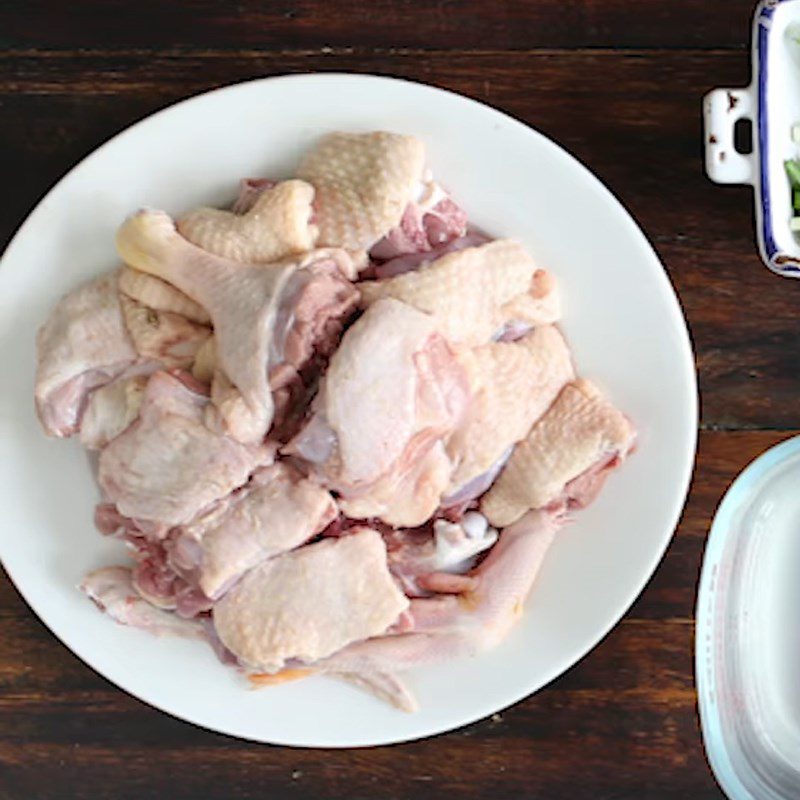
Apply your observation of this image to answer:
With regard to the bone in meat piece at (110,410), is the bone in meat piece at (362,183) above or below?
above

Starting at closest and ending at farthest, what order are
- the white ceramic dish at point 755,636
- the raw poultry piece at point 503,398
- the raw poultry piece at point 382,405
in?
1. the raw poultry piece at point 382,405
2. the raw poultry piece at point 503,398
3. the white ceramic dish at point 755,636

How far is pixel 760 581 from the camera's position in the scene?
166 centimetres

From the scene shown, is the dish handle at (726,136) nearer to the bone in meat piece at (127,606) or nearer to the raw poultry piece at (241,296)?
the raw poultry piece at (241,296)

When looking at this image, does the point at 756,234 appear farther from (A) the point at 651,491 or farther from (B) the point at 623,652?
(B) the point at 623,652

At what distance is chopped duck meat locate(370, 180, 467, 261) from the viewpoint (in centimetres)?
141

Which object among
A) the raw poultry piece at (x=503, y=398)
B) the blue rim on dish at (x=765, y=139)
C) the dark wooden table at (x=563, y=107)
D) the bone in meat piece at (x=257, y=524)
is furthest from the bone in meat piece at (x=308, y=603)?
the blue rim on dish at (x=765, y=139)

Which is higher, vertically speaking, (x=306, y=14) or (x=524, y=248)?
(x=306, y=14)

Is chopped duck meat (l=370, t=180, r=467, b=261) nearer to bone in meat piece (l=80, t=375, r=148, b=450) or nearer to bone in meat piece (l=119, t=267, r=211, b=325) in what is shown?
bone in meat piece (l=119, t=267, r=211, b=325)

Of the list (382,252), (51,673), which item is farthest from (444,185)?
(51,673)

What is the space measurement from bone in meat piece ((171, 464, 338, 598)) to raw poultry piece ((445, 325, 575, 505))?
162 mm

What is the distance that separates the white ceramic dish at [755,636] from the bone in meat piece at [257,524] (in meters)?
0.53

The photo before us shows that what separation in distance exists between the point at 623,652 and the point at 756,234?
574 millimetres

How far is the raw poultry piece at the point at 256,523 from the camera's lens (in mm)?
1382

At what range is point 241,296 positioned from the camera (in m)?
1.33
